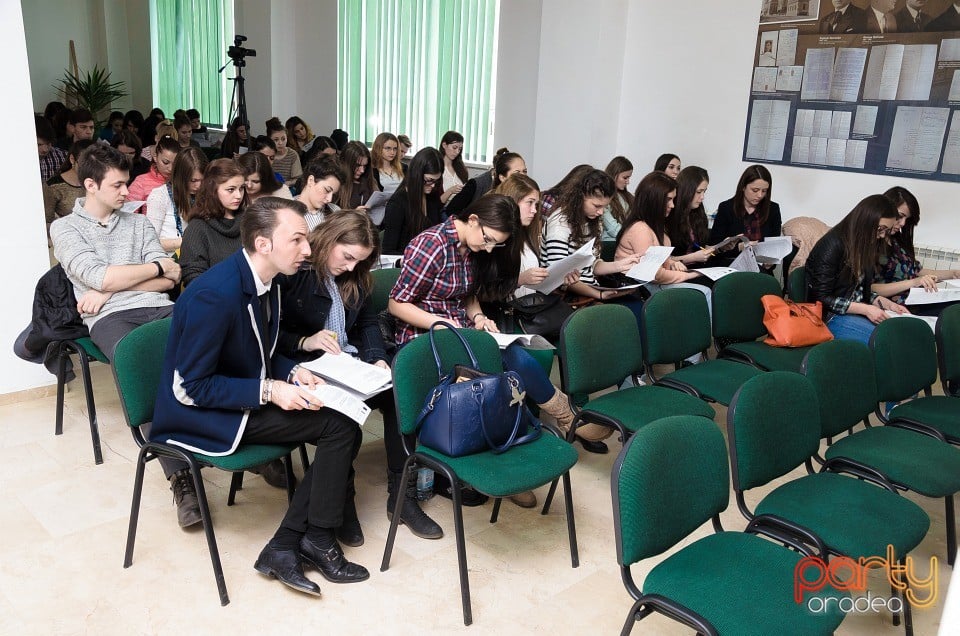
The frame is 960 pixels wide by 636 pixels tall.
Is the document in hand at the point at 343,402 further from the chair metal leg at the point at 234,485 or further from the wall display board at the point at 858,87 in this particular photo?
the wall display board at the point at 858,87

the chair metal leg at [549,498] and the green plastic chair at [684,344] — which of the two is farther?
the green plastic chair at [684,344]

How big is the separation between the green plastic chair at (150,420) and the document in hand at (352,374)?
0.84ft

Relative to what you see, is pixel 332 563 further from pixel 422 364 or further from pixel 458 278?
pixel 458 278

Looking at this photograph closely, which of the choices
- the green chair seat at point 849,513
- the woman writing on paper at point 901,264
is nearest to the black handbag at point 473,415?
the green chair seat at point 849,513

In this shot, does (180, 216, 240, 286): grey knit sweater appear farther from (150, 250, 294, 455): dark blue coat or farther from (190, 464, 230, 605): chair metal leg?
(190, 464, 230, 605): chair metal leg

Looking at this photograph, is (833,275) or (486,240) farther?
(833,275)

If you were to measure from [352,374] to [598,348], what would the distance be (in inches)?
38.9

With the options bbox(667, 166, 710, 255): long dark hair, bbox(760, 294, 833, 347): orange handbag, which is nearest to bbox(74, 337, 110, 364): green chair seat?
bbox(760, 294, 833, 347): orange handbag

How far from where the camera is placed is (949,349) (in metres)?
3.31

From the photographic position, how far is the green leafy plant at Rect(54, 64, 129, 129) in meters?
12.0

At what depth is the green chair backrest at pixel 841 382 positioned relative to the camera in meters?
2.57

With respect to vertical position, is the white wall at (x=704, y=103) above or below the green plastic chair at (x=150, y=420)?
above

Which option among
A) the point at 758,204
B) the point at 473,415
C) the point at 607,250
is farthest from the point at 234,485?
the point at 758,204

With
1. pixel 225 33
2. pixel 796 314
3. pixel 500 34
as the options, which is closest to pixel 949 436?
pixel 796 314
